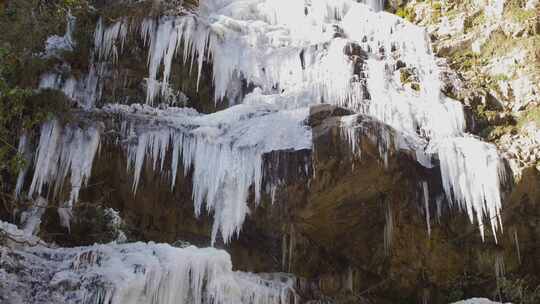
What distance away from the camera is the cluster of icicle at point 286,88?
10344 millimetres

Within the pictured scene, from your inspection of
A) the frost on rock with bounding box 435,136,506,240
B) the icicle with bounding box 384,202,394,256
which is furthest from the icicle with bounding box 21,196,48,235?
the frost on rock with bounding box 435,136,506,240

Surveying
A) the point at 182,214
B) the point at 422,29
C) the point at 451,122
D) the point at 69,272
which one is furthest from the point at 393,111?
the point at 69,272

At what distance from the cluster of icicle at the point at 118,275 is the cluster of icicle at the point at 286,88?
1.93 meters

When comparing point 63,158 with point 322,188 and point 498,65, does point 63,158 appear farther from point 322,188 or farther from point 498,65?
point 498,65

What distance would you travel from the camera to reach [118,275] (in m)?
7.75

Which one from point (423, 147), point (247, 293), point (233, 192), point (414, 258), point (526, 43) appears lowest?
point (247, 293)

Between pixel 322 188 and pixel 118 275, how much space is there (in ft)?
12.8

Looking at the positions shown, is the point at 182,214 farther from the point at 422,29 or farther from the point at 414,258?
the point at 422,29

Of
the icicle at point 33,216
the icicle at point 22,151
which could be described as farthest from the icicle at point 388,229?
the icicle at point 22,151

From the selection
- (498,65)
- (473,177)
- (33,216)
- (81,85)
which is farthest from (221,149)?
(498,65)

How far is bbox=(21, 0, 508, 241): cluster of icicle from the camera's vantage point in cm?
1034

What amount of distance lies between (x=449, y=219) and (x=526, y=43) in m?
4.19

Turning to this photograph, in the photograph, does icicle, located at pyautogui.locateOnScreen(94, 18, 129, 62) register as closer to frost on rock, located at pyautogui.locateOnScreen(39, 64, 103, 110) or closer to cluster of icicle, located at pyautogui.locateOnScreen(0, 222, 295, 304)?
frost on rock, located at pyautogui.locateOnScreen(39, 64, 103, 110)

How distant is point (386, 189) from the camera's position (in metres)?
10.6
